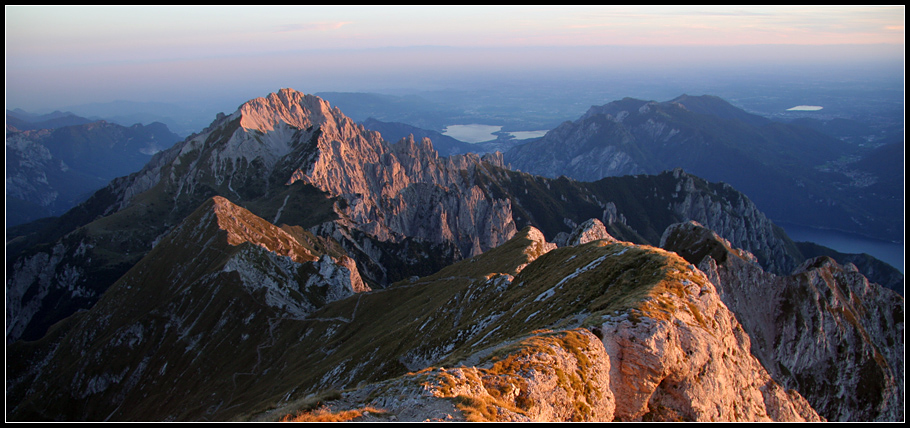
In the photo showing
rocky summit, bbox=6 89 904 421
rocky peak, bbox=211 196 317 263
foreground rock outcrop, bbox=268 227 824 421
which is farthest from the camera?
rocky peak, bbox=211 196 317 263

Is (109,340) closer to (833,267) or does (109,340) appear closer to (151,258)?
(151,258)

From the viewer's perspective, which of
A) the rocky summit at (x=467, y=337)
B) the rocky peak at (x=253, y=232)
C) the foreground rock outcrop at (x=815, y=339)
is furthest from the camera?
the rocky peak at (x=253, y=232)

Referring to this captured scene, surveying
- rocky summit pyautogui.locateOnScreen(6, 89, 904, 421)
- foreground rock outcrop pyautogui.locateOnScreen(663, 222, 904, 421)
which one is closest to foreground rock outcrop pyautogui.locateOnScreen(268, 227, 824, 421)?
rocky summit pyautogui.locateOnScreen(6, 89, 904, 421)

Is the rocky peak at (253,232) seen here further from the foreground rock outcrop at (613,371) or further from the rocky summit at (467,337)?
the foreground rock outcrop at (613,371)

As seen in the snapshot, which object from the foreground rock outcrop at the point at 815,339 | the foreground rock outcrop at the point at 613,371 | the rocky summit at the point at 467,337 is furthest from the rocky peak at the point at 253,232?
the foreground rock outcrop at the point at 613,371

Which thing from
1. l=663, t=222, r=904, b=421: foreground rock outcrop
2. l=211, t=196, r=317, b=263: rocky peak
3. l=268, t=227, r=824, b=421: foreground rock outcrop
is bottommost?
l=663, t=222, r=904, b=421: foreground rock outcrop

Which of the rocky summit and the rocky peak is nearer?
A: the rocky summit

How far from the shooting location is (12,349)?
12075 cm

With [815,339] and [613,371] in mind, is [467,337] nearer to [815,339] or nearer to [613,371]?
[613,371]

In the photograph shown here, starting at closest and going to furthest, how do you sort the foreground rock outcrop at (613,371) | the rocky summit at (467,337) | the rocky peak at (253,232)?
the foreground rock outcrop at (613,371) → the rocky summit at (467,337) → the rocky peak at (253,232)

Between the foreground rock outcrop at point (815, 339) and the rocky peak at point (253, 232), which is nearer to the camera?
the foreground rock outcrop at point (815, 339)

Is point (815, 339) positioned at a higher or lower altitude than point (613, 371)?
lower

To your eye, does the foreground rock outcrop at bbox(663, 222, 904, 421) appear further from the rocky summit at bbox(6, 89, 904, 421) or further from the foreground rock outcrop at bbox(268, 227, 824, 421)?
the foreground rock outcrop at bbox(268, 227, 824, 421)

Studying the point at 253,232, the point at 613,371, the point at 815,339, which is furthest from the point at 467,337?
the point at 253,232
